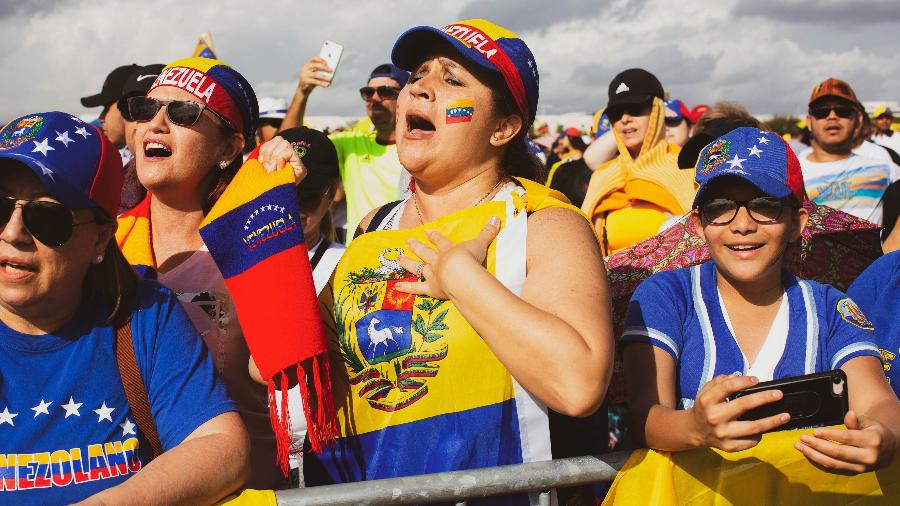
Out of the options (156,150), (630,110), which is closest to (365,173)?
(630,110)

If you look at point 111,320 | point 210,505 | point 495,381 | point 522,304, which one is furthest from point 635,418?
point 111,320

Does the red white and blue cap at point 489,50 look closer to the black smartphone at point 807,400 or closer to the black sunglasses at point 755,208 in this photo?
the black sunglasses at point 755,208

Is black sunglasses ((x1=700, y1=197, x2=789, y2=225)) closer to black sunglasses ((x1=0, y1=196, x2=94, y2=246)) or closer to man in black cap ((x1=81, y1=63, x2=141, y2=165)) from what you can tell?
black sunglasses ((x1=0, y1=196, x2=94, y2=246))

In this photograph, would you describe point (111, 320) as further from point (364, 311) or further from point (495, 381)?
point (495, 381)

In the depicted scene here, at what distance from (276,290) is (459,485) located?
0.71 metres

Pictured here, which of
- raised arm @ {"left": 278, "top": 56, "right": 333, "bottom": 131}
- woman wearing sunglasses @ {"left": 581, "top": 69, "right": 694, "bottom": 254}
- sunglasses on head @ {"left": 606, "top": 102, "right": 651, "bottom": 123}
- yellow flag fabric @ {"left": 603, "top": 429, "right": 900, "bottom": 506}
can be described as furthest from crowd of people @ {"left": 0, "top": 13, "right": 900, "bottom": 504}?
sunglasses on head @ {"left": 606, "top": 102, "right": 651, "bottom": 123}

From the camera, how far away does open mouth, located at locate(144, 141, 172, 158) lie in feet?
9.81

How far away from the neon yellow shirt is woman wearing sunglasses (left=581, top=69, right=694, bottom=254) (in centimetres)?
172

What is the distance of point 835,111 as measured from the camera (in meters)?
7.12

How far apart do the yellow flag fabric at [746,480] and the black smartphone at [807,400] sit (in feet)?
1.09

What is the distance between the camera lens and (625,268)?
3.32 m

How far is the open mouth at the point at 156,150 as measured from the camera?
2990 millimetres

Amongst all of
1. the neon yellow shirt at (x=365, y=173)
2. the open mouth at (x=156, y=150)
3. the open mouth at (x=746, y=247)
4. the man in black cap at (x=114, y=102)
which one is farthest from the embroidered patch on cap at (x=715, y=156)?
the man in black cap at (x=114, y=102)

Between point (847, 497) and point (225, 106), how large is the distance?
2318 mm
